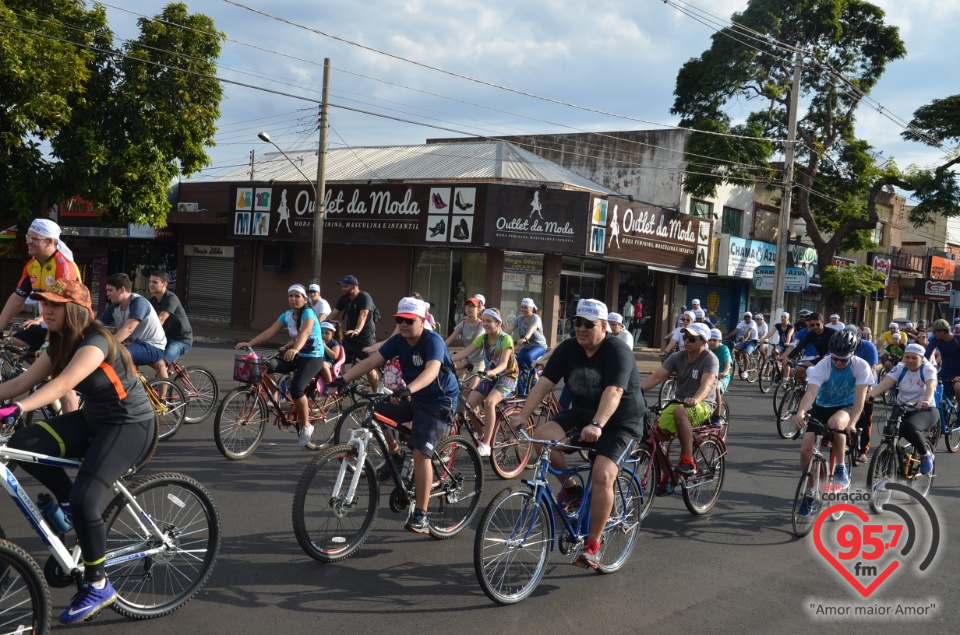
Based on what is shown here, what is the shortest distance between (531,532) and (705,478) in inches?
120

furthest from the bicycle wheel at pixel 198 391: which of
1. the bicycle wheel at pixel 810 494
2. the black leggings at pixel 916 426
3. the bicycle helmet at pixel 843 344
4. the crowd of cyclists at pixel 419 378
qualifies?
the black leggings at pixel 916 426

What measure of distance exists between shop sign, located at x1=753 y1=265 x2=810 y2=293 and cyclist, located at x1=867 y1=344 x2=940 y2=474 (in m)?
17.8

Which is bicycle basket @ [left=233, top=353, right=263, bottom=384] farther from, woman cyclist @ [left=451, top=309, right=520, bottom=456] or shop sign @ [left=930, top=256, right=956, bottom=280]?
shop sign @ [left=930, top=256, right=956, bottom=280]

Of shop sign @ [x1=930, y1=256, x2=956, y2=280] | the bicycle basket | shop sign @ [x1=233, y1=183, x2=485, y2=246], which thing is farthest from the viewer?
shop sign @ [x1=930, y1=256, x2=956, y2=280]

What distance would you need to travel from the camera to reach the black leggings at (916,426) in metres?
8.50

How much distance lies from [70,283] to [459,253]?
22.4 m

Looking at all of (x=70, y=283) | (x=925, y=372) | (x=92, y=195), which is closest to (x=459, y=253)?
(x=92, y=195)

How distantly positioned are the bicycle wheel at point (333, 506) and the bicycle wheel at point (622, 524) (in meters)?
1.61

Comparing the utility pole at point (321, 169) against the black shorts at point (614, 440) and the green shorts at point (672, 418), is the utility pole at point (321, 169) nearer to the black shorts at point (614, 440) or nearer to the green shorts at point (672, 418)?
the green shorts at point (672, 418)

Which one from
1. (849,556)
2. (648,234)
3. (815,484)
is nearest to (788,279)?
(648,234)

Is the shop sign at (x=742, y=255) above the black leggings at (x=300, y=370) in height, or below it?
above

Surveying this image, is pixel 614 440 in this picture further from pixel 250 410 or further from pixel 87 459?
pixel 250 410

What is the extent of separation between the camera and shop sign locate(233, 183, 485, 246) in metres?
25.2

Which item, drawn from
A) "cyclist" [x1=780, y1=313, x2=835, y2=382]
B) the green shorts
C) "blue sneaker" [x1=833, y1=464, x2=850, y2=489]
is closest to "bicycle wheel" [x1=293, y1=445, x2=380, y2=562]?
the green shorts
